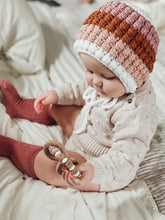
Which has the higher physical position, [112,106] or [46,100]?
[112,106]

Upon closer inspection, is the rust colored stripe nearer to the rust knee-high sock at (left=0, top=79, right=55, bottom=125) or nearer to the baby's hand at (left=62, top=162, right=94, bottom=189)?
the baby's hand at (left=62, top=162, right=94, bottom=189)

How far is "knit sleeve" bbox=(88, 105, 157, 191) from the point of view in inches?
26.3

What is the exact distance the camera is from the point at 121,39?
60 cm

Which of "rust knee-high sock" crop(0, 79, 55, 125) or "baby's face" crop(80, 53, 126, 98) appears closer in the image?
"baby's face" crop(80, 53, 126, 98)

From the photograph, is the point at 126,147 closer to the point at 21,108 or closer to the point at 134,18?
the point at 134,18

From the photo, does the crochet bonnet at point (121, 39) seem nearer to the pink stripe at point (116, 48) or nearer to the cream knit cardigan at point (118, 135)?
the pink stripe at point (116, 48)

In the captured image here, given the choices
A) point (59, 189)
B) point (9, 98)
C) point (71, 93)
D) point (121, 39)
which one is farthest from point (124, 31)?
point (9, 98)

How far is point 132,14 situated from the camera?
61 cm

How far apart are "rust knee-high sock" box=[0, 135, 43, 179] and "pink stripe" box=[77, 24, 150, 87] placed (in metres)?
0.40

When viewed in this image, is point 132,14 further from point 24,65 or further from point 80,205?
point 24,65

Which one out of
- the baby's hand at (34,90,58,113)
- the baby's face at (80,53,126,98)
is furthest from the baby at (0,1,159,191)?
the baby's hand at (34,90,58,113)

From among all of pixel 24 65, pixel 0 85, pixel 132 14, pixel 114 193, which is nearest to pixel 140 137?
pixel 114 193

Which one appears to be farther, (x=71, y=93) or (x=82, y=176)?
(x=71, y=93)

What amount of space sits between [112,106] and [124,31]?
23 cm
